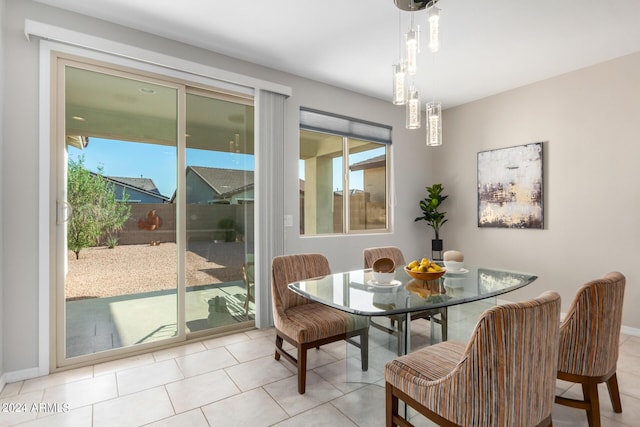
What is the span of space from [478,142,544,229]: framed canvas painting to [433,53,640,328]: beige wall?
0.30 ft

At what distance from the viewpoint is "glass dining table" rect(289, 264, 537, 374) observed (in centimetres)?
179

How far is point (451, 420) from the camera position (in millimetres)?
1321

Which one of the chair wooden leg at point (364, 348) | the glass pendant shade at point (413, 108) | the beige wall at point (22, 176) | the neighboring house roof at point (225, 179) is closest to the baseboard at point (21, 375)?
the beige wall at point (22, 176)

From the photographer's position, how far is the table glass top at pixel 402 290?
1792mm

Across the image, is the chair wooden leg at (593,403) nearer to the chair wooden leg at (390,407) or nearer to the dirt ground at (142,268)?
the chair wooden leg at (390,407)

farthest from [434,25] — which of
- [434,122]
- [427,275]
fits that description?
[427,275]

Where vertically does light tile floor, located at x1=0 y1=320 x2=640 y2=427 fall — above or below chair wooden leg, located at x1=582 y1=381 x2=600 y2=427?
below

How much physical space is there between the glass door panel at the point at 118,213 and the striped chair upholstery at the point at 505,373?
2.60m

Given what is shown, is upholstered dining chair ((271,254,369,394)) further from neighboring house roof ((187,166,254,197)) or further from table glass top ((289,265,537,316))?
neighboring house roof ((187,166,254,197))

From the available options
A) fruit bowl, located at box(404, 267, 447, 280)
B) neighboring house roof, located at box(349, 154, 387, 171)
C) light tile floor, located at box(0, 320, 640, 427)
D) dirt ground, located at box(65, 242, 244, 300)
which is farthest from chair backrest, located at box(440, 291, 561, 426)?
neighboring house roof, located at box(349, 154, 387, 171)

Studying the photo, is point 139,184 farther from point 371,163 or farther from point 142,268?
point 371,163

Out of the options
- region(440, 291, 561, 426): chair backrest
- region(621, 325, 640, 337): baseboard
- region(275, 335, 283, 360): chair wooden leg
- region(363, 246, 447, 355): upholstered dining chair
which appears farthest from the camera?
region(621, 325, 640, 337): baseboard

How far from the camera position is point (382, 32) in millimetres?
2896

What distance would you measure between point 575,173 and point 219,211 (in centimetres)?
394
